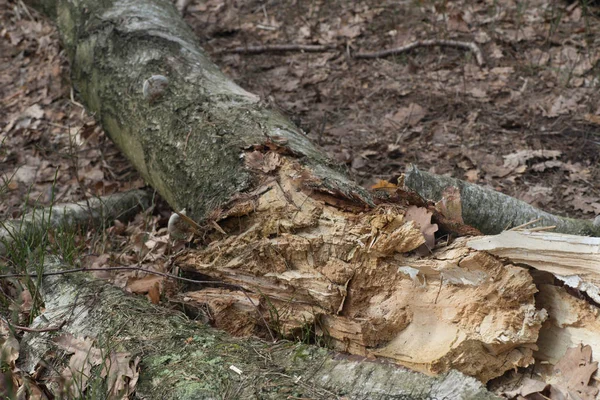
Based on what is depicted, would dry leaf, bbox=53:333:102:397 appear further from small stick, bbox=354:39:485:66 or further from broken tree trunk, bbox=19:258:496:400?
small stick, bbox=354:39:485:66

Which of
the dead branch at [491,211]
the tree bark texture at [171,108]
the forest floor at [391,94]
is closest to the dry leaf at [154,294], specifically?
the tree bark texture at [171,108]

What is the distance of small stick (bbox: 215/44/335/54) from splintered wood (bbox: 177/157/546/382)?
11.1ft

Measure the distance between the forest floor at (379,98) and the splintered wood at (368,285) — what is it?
709 mm

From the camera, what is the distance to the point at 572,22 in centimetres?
570

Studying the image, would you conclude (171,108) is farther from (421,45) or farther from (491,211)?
(421,45)

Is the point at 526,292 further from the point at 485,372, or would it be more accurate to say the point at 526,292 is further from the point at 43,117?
the point at 43,117

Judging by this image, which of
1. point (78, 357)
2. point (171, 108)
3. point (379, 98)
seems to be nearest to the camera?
point (78, 357)

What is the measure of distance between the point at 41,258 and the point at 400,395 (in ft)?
6.00

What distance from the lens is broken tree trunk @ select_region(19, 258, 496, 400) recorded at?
2051mm

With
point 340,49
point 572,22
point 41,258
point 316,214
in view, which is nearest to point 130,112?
point 41,258

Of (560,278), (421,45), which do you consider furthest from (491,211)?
(421,45)

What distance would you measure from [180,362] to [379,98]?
3465 millimetres

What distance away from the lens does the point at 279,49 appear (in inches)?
236

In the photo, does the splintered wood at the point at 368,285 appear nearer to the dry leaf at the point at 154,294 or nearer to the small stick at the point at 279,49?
the dry leaf at the point at 154,294
